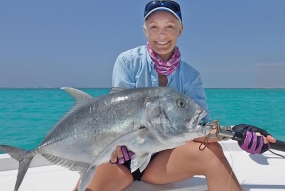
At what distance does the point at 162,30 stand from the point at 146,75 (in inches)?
17.7

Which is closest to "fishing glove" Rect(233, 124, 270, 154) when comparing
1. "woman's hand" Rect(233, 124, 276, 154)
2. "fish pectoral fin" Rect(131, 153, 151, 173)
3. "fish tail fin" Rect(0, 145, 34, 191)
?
"woman's hand" Rect(233, 124, 276, 154)

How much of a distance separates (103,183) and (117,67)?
102 centimetres

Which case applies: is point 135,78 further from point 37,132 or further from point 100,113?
point 37,132

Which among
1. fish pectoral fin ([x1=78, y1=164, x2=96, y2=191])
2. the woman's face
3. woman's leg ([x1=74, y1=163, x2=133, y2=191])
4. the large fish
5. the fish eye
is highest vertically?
the woman's face

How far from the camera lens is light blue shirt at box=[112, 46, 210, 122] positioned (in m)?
2.69

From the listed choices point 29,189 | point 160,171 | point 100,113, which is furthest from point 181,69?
point 29,189

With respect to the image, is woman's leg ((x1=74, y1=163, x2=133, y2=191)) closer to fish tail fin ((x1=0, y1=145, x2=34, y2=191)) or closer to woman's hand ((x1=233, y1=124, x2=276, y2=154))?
fish tail fin ((x1=0, y1=145, x2=34, y2=191))

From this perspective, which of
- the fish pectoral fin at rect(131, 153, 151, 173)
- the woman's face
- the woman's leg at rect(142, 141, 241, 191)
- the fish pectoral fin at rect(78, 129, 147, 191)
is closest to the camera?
the fish pectoral fin at rect(78, 129, 147, 191)

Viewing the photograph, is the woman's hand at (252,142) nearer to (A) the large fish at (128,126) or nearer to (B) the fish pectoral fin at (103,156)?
(A) the large fish at (128,126)

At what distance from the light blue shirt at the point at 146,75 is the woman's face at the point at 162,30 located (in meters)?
0.20

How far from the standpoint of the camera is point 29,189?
2.70m

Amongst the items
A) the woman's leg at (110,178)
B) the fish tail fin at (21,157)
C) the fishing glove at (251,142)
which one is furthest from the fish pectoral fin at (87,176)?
the fishing glove at (251,142)

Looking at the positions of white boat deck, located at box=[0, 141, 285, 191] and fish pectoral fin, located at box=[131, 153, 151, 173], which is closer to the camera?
fish pectoral fin, located at box=[131, 153, 151, 173]

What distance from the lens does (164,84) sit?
9.20 feet
